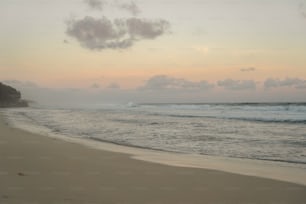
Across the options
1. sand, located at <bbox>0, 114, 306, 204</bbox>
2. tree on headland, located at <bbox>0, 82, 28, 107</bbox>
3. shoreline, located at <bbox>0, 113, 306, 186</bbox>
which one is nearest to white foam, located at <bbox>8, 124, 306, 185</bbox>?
shoreline, located at <bbox>0, 113, 306, 186</bbox>

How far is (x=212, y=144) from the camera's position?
1283cm

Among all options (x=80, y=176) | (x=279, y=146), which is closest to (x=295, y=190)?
(x=80, y=176)

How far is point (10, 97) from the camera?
3199 inches

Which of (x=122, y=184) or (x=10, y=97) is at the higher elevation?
(x=10, y=97)

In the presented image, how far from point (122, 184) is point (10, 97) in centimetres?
8129

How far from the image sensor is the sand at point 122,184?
5.09 metres

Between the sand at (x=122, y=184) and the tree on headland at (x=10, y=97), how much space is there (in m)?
69.0

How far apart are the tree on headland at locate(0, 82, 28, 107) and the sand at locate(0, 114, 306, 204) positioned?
6899cm

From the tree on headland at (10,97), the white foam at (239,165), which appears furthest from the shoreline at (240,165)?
the tree on headland at (10,97)

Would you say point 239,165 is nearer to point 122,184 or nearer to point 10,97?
point 122,184

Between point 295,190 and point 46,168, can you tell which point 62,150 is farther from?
point 295,190

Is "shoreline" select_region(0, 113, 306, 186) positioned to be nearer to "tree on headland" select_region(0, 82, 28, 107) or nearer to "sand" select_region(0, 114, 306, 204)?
"sand" select_region(0, 114, 306, 204)

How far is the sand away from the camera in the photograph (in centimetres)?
509

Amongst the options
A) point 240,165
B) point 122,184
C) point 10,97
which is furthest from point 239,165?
point 10,97
